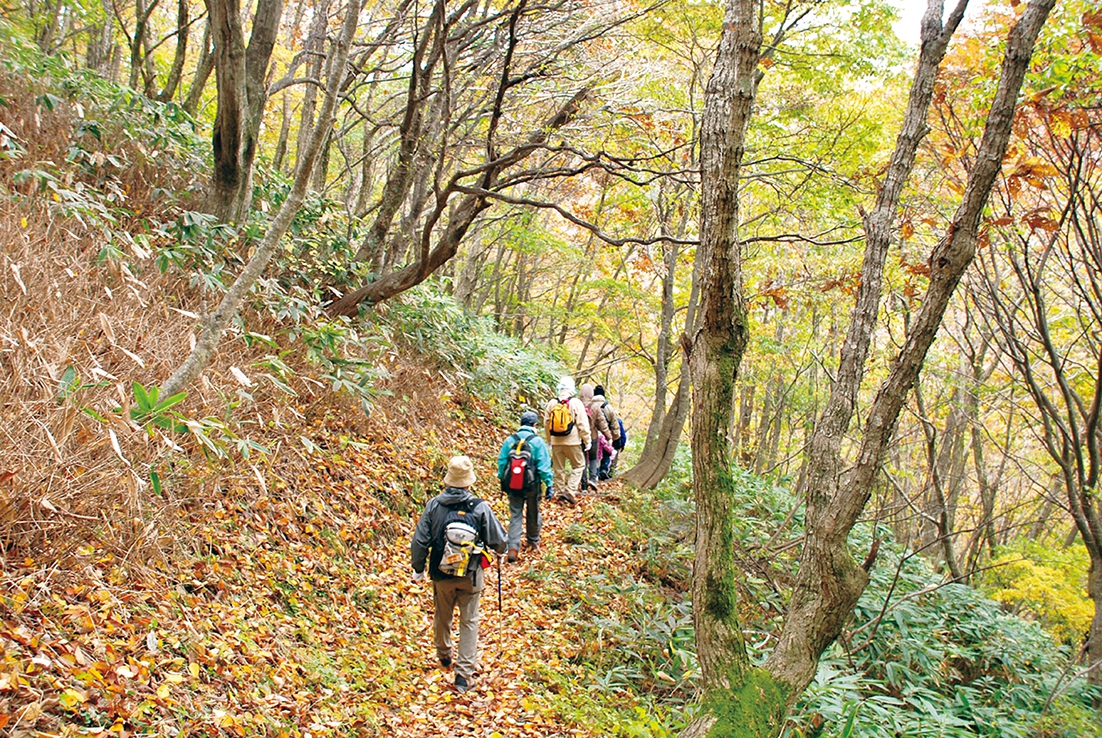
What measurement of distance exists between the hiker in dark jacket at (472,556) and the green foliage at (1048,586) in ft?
30.5

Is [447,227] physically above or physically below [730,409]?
above

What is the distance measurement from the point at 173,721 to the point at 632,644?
446 centimetres

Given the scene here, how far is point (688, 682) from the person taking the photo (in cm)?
605

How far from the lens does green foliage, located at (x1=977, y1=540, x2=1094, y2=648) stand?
1073 cm

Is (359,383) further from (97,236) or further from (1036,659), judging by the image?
(1036,659)

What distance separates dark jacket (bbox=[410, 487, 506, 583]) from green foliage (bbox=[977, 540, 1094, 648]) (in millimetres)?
9257

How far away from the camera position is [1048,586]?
11.0m

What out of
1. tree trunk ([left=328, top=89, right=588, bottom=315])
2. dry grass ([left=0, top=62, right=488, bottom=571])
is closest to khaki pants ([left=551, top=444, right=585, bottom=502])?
dry grass ([left=0, top=62, right=488, bottom=571])

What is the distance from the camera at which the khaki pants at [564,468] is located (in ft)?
32.4

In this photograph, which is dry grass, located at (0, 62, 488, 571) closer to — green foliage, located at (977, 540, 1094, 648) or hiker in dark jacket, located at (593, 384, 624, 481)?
hiker in dark jacket, located at (593, 384, 624, 481)

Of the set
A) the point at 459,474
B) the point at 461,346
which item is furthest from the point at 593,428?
the point at 459,474

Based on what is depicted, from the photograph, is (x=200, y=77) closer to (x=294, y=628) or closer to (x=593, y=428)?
(x=593, y=428)

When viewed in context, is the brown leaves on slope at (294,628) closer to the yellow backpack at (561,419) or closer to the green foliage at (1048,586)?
the yellow backpack at (561,419)

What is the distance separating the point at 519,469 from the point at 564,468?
2448 millimetres
